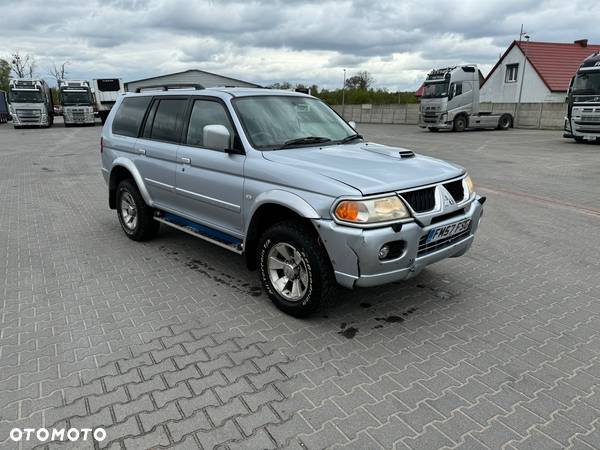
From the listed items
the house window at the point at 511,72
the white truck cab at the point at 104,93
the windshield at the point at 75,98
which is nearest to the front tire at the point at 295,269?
the windshield at the point at 75,98

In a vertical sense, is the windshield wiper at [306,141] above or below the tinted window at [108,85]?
below

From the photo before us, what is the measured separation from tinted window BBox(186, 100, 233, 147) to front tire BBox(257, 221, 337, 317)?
1.32 metres

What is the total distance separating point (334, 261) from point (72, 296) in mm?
2553

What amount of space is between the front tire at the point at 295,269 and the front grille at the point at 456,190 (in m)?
1.21

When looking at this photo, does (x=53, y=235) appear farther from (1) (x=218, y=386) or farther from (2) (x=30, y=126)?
(2) (x=30, y=126)

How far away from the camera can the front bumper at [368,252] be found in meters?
3.21

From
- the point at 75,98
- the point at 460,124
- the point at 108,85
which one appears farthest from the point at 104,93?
the point at 460,124

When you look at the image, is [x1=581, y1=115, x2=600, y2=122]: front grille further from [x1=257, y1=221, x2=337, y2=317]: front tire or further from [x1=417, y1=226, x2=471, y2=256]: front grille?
[x1=257, y1=221, x2=337, y2=317]: front tire

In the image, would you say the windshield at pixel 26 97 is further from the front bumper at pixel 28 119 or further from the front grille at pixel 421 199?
the front grille at pixel 421 199

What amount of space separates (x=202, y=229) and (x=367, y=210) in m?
2.13

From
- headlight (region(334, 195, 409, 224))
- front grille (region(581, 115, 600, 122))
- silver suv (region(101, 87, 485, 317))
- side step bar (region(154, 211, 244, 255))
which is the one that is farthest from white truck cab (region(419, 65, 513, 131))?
headlight (region(334, 195, 409, 224))

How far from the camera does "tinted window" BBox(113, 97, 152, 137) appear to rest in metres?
5.58

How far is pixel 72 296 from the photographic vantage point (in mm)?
4242

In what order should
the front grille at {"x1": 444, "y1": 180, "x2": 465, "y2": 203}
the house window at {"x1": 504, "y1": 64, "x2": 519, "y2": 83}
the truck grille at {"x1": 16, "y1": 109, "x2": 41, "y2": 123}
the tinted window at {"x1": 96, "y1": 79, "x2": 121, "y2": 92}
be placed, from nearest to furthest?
the front grille at {"x1": 444, "y1": 180, "x2": 465, "y2": 203} < the truck grille at {"x1": 16, "y1": 109, "x2": 41, "y2": 123} < the tinted window at {"x1": 96, "y1": 79, "x2": 121, "y2": 92} < the house window at {"x1": 504, "y1": 64, "x2": 519, "y2": 83}
